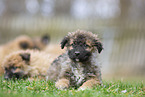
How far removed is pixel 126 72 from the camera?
14.9 metres

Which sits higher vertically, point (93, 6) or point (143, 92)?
point (93, 6)

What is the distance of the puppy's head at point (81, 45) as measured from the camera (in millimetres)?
5113

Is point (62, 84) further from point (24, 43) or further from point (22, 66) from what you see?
point (24, 43)

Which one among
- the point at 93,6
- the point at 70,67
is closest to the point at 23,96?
the point at 70,67

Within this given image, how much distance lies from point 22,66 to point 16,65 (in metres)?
0.20

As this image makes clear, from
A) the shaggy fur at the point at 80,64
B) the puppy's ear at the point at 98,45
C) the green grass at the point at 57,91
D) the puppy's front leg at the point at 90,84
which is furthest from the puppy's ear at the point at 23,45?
the puppy's front leg at the point at 90,84

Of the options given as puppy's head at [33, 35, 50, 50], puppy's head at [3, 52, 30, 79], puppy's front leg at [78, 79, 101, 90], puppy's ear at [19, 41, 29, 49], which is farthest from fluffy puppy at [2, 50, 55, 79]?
puppy's head at [33, 35, 50, 50]

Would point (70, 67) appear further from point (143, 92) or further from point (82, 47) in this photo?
point (143, 92)

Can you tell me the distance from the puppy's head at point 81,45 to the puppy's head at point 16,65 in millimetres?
2201

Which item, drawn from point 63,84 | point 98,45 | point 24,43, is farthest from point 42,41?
point 63,84

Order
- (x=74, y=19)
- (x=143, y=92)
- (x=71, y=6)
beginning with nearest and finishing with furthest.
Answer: (x=143, y=92), (x=74, y=19), (x=71, y=6)

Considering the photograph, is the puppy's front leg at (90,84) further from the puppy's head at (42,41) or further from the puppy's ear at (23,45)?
the puppy's head at (42,41)

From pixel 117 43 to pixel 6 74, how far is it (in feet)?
33.4

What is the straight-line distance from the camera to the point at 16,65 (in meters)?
7.15
